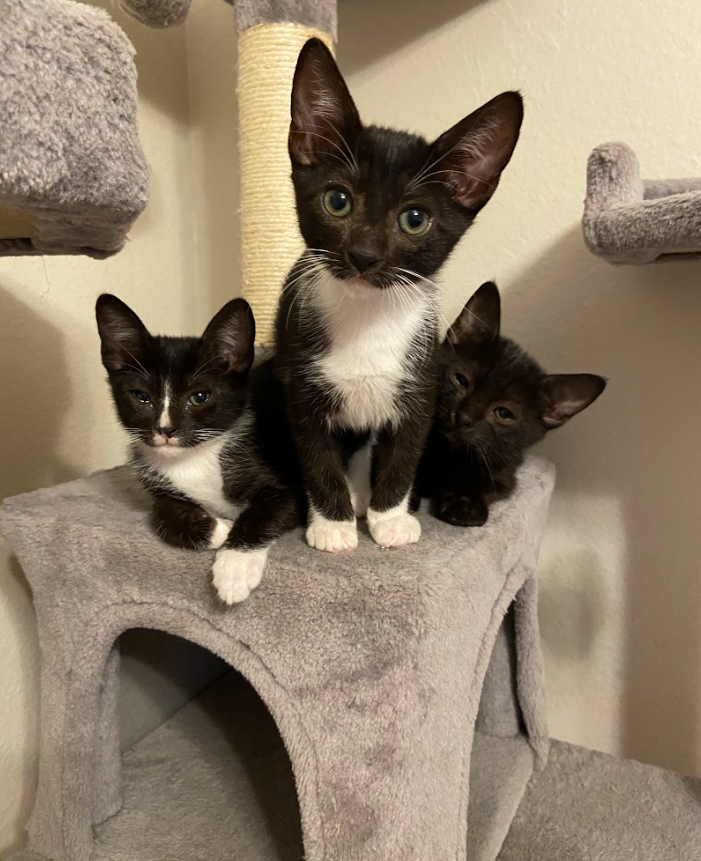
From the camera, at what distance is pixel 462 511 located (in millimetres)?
882

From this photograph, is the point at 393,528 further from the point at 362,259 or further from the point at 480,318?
the point at 480,318

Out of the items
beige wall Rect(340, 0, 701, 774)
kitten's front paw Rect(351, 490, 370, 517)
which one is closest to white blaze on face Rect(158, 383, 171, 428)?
kitten's front paw Rect(351, 490, 370, 517)

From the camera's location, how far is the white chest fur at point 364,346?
0.82 meters

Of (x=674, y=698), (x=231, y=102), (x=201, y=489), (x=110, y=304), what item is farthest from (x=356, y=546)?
(x=231, y=102)

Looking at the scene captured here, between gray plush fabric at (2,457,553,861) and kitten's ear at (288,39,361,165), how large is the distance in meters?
0.49

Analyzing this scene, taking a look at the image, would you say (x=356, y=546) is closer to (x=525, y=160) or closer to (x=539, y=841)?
(x=539, y=841)

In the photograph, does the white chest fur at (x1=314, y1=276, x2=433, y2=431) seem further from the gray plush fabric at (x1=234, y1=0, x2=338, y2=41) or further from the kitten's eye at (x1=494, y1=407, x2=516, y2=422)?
the gray plush fabric at (x1=234, y1=0, x2=338, y2=41)

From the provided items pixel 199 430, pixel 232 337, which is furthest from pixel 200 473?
pixel 232 337

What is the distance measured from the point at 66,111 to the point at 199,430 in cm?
50

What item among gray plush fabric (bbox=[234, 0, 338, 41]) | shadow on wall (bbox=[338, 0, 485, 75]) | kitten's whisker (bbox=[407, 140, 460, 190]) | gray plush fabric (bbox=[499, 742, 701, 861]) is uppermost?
shadow on wall (bbox=[338, 0, 485, 75])

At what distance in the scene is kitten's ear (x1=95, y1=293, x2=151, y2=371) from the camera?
88 centimetres

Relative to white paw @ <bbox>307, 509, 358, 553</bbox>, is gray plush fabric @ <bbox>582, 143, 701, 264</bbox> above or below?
above

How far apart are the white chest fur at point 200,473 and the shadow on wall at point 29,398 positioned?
412mm

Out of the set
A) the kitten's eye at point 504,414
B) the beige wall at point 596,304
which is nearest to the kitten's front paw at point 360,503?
the kitten's eye at point 504,414
